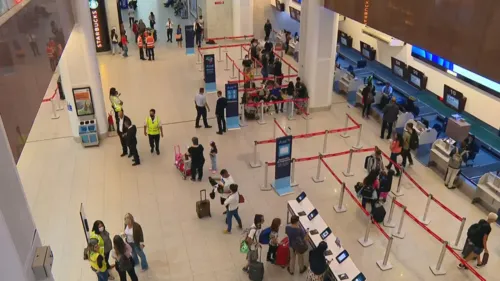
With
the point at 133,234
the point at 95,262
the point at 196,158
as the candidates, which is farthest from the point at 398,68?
the point at 95,262

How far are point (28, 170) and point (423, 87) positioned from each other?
1318 cm

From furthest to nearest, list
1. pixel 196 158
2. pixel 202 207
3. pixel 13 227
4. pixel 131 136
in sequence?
pixel 131 136
pixel 196 158
pixel 202 207
pixel 13 227

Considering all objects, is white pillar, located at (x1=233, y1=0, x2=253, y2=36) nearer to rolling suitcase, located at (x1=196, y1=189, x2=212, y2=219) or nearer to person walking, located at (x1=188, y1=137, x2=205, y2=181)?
person walking, located at (x1=188, y1=137, x2=205, y2=181)

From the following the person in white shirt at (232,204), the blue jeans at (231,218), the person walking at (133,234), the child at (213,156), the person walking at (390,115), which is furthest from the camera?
the person walking at (390,115)

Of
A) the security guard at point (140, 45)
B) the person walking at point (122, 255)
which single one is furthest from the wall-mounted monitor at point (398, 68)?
the person walking at point (122, 255)

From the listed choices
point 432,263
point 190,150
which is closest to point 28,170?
point 190,150

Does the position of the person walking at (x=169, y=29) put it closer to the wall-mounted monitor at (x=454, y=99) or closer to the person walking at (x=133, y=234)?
the wall-mounted monitor at (x=454, y=99)

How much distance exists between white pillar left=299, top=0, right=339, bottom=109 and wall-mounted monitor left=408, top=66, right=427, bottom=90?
3.42m

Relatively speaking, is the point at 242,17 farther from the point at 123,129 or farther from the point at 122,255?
the point at 122,255

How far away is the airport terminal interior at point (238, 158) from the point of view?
7.12 meters

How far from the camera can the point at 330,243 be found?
314 inches

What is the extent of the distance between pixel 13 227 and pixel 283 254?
5177 millimetres

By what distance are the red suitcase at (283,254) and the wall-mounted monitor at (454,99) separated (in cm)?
873

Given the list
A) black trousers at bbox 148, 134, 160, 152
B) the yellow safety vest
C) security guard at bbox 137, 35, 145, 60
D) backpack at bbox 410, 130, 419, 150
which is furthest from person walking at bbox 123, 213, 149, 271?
security guard at bbox 137, 35, 145, 60
